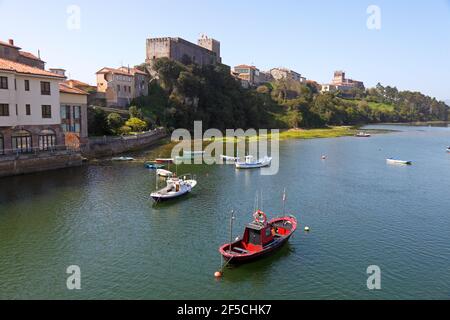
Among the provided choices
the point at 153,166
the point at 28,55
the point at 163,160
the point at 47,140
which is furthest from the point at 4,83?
the point at 28,55

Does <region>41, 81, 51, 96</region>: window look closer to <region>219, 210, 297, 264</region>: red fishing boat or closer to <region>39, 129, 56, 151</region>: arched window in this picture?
<region>39, 129, 56, 151</region>: arched window

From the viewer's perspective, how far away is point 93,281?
87.7 ft

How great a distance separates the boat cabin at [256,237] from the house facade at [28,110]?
41.1 m

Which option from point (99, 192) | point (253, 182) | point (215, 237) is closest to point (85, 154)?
point (99, 192)

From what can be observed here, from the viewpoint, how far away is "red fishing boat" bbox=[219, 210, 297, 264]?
95.4ft

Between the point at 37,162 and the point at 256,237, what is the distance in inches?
1622

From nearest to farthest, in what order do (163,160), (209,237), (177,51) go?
(209,237), (163,160), (177,51)

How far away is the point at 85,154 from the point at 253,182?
30659 millimetres

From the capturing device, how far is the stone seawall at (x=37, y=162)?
55375 mm

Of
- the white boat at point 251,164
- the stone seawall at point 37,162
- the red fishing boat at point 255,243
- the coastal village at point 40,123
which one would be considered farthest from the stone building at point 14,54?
the red fishing boat at point 255,243

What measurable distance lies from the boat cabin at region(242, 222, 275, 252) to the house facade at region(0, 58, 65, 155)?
4112 centimetres

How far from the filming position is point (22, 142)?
60531 millimetres

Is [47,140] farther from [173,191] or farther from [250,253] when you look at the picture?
[250,253]
